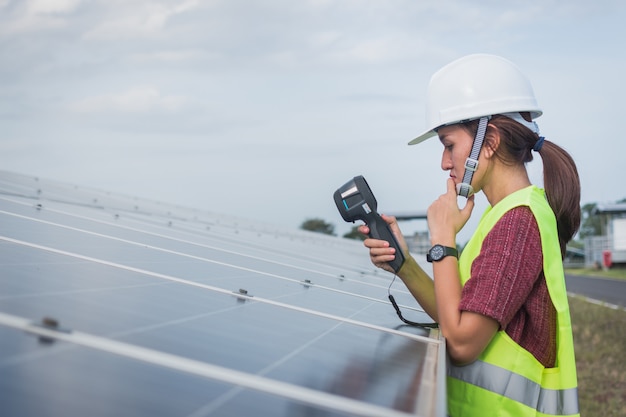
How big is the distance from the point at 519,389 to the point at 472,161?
953 mm

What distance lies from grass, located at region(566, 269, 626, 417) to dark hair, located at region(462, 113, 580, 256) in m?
7.81

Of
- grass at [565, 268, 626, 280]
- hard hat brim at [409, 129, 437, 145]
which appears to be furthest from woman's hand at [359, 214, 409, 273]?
grass at [565, 268, 626, 280]

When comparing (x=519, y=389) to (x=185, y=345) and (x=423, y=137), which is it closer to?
(x=423, y=137)

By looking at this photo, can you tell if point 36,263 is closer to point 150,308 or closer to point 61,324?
point 150,308

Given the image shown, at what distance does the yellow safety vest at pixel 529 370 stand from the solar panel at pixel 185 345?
0.23m

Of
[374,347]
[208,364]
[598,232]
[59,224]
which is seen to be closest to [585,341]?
[59,224]

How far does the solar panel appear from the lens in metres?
1.65

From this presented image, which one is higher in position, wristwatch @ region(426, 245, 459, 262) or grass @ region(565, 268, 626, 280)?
wristwatch @ region(426, 245, 459, 262)

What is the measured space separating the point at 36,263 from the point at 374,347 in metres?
1.45

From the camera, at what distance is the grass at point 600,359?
1051cm

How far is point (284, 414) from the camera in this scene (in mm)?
1781

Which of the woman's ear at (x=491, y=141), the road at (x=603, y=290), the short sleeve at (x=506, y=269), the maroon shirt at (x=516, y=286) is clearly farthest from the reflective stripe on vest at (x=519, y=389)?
the road at (x=603, y=290)

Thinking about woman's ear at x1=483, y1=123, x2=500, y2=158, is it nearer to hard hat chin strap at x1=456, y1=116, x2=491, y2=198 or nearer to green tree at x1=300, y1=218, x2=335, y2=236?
hard hat chin strap at x1=456, y1=116, x2=491, y2=198

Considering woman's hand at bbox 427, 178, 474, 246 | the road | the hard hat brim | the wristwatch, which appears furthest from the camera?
the road
